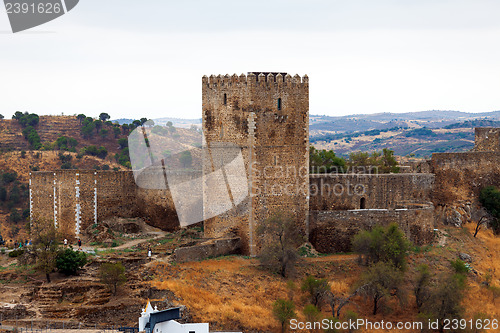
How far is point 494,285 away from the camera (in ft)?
77.4

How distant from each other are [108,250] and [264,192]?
7.06m

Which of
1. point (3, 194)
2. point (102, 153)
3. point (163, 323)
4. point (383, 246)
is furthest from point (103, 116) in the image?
point (163, 323)

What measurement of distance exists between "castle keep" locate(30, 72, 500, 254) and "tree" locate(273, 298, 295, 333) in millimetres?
4674

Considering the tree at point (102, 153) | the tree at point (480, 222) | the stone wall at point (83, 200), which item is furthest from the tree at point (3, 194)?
the tree at point (480, 222)

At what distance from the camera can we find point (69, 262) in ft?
71.7

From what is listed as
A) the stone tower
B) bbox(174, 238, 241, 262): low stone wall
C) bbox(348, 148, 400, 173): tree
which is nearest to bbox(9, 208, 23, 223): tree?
bbox(348, 148, 400, 173): tree

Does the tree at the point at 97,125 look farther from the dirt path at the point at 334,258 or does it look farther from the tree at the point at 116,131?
the dirt path at the point at 334,258

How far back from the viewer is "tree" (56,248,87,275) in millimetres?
21781

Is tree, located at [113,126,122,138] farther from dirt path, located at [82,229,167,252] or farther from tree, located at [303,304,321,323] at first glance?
tree, located at [303,304,321,323]

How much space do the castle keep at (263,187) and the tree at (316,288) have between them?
11.7 feet

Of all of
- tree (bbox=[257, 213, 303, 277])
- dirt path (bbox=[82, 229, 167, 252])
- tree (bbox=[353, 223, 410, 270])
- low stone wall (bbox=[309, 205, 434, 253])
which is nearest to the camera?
tree (bbox=[257, 213, 303, 277])

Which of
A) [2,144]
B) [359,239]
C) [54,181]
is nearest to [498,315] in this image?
[359,239]

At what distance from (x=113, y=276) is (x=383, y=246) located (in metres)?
10.2

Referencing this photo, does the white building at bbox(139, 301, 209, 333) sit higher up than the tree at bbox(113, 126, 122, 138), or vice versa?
the tree at bbox(113, 126, 122, 138)
